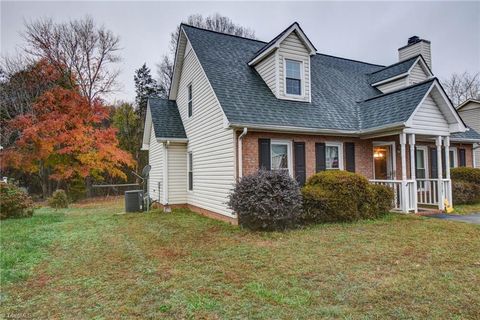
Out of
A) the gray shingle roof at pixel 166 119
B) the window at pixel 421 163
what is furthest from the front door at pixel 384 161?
the gray shingle roof at pixel 166 119

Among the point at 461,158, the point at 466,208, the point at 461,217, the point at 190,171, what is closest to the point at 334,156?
the point at 461,217

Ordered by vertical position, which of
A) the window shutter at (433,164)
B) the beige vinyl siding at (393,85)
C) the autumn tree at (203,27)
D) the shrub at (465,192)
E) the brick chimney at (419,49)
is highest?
the autumn tree at (203,27)

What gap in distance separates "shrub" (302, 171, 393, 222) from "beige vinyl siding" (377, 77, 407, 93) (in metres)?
6.94

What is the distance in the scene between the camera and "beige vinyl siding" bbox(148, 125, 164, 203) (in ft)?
44.7

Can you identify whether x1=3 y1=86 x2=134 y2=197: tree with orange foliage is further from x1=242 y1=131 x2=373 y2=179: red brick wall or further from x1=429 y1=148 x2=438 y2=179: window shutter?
x1=429 y1=148 x2=438 y2=179: window shutter

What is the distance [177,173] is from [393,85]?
1105 centimetres

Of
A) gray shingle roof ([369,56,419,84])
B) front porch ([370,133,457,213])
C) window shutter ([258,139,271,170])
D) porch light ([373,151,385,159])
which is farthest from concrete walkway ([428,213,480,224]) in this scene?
gray shingle roof ([369,56,419,84])

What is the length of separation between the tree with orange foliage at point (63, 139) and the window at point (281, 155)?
12.0 m

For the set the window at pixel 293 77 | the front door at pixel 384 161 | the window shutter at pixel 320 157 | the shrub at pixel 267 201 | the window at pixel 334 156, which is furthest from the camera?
the front door at pixel 384 161

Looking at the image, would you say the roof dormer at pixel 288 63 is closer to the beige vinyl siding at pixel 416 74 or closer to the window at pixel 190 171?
the window at pixel 190 171

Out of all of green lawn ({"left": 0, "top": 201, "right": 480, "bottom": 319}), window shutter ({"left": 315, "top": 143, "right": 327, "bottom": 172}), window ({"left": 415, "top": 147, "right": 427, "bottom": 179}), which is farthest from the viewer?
window ({"left": 415, "top": 147, "right": 427, "bottom": 179})

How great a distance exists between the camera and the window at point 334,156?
10672 mm

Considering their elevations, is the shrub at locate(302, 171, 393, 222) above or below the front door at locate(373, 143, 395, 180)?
below

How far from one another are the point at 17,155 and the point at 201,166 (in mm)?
12234
